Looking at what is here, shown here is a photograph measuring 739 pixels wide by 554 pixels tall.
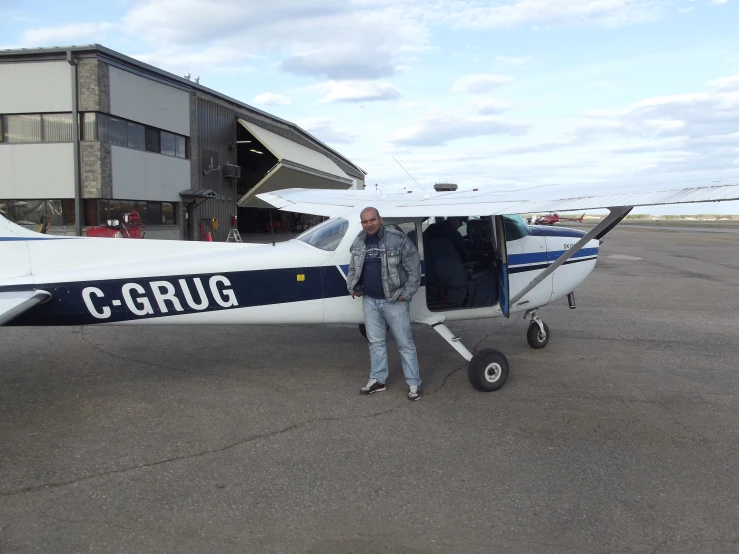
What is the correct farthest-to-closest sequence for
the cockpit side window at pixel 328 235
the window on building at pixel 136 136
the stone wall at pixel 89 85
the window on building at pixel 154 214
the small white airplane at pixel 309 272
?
the window on building at pixel 154 214 < the window on building at pixel 136 136 < the stone wall at pixel 89 85 < the cockpit side window at pixel 328 235 < the small white airplane at pixel 309 272

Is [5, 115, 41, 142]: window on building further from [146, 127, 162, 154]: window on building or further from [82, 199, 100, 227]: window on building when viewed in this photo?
[146, 127, 162, 154]: window on building

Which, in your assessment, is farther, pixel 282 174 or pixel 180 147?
pixel 180 147

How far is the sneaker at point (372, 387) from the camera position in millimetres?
5183

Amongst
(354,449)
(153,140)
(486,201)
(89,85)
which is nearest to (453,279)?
(486,201)

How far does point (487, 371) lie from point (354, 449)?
177 centimetres

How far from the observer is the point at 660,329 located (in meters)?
8.22

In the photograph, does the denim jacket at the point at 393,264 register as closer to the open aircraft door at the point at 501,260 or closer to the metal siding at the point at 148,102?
the open aircraft door at the point at 501,260

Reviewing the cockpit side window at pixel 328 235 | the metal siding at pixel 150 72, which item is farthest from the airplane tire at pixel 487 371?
the metal siding at pixel 150 72

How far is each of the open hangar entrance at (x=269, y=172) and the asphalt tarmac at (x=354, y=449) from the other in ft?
48.5

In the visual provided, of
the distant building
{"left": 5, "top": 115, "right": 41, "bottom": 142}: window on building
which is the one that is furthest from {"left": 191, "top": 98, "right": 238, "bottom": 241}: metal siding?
{"left": 5, "top": 115, "right": 41, "bottom": 142}: window on building

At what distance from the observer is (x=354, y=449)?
4.03 metres

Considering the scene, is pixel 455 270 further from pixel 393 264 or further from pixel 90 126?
pixel 90 126

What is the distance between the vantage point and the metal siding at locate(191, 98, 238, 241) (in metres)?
24.4

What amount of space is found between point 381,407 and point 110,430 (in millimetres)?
2132
